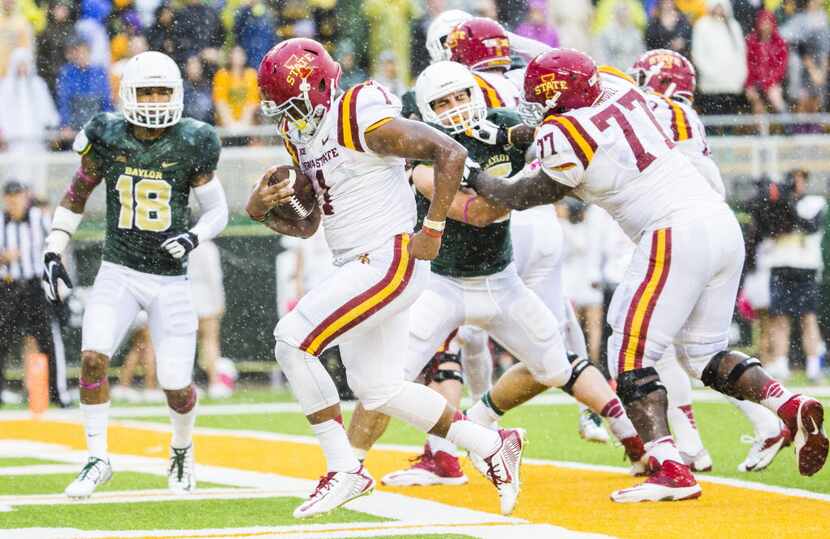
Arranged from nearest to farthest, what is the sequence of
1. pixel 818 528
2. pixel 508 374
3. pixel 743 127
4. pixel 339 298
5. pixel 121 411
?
pixel 818 528 < pixel 339 298 < pixel 508 374 < pixel 121 411 < pixel 743 127

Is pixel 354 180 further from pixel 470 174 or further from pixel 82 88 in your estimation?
pixel 82 88

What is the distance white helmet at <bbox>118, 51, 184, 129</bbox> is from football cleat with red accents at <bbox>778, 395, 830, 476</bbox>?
2.95 metres

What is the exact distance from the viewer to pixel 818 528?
5434mm

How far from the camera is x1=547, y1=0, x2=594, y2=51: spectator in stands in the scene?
48.7 feet

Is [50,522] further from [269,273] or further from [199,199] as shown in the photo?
[269,273]

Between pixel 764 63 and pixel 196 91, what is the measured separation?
5.20 metres

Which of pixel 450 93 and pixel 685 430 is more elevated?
pixel 450 93

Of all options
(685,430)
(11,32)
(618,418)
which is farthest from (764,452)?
(11,32)

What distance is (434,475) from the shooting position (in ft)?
23.6

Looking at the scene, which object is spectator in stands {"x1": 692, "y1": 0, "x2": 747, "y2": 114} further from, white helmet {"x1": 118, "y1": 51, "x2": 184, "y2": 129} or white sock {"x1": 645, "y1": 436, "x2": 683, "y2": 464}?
white sock {"x1": 645, "y1": 436, "x2": 683, "y2": 464}

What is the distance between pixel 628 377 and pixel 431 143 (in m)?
1.34

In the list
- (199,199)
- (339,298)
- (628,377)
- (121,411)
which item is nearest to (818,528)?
(628,377)

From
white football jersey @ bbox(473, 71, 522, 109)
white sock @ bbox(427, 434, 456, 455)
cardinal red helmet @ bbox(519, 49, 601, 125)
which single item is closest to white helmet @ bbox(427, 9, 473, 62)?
white football jersey @ bbox(473, 71, 522, 109)

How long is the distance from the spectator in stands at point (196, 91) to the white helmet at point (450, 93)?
7068mm
